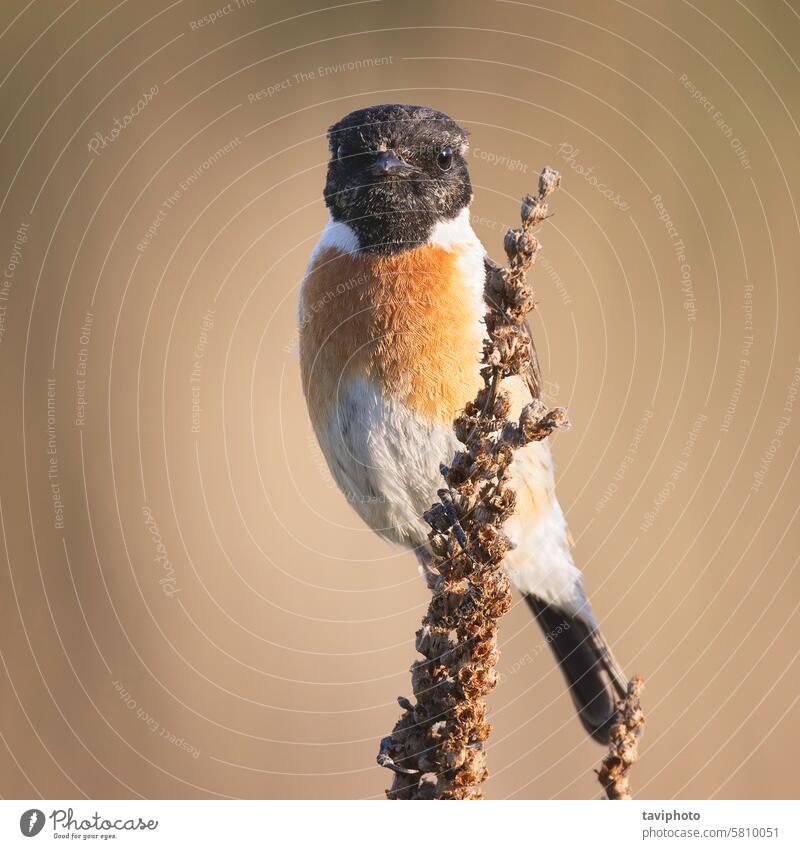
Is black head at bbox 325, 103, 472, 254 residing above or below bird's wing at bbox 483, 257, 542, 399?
above

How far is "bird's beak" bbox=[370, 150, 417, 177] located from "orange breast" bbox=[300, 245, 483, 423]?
307 mm

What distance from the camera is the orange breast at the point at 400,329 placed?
3.49 metres

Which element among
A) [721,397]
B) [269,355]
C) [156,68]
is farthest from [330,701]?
[156,68]

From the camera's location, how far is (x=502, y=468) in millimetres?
2537

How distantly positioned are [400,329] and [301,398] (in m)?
0.93

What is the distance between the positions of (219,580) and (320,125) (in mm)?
2415

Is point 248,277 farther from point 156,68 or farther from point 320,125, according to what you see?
point 156,68

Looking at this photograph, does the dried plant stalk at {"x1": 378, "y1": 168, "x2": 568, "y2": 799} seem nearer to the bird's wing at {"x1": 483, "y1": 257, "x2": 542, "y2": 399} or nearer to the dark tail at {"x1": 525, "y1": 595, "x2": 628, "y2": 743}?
the bird's wing at {"x1": 483, "y1": 257, "x2": 542, "y2": 399}

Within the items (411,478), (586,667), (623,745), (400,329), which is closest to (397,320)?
(400,329)

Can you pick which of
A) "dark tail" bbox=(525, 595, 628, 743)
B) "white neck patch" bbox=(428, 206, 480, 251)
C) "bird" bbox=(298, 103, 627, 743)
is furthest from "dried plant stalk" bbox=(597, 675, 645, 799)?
"white neck patch" bbox=(428, 206, 480, 251)

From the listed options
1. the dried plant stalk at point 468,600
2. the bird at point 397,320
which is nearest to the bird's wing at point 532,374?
the bird at point 397,320

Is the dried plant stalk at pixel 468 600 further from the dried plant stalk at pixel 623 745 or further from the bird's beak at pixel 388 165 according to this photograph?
the bird's beak at pixel 388 165

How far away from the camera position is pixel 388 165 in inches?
→ 138

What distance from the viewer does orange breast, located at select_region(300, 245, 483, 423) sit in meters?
3.49
